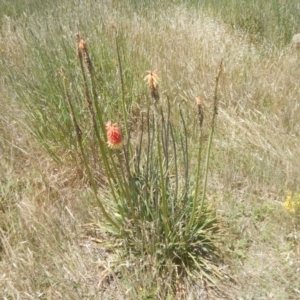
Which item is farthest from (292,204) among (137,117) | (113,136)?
(137,117)

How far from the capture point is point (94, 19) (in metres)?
3.23

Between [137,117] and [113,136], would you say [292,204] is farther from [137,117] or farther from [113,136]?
[137,117]

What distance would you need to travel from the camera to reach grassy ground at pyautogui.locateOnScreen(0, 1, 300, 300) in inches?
68.9

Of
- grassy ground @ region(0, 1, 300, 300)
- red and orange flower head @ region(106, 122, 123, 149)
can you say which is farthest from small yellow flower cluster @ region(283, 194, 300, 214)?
red and orange flower head @ region(106, 122, 123, 149)

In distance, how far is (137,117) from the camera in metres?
2.89

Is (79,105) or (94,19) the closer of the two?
(79,105)

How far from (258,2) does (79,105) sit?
115 inches

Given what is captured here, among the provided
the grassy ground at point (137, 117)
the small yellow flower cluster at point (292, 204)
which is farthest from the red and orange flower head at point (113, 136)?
the small yellow flower cluster at point (292, 204)

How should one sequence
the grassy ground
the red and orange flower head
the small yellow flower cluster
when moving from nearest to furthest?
the red and orange flower head
the grassy ground
the small yellow flower cluster

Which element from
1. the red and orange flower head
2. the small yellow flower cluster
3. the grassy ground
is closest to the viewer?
the red and orange flower head

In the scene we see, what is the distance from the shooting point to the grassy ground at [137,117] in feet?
5.74

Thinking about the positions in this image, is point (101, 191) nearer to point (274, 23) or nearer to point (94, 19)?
point (94, 19)

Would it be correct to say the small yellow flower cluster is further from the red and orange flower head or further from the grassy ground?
the red and orange flower head

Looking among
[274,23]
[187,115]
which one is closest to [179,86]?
[187,115]
